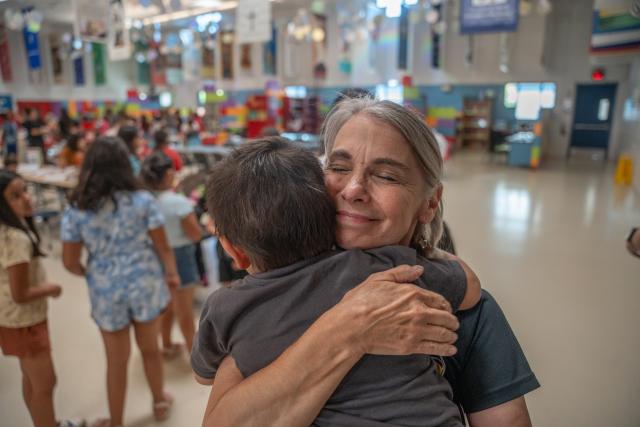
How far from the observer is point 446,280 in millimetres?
968

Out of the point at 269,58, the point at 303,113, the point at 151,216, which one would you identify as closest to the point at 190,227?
the point at 151,216

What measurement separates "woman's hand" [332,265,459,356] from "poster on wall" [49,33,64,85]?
22.3m

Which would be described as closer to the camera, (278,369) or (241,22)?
(278,369)

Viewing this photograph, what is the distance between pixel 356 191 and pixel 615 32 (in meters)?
12.0

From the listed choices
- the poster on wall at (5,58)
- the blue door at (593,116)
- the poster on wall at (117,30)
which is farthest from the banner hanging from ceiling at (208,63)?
the blue door at (593,116)

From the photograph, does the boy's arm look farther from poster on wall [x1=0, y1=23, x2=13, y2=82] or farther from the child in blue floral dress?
poster on wall [x1=0, y1=23, x2=13, y2=82]

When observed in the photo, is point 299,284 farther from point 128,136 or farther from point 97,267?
point 128,136

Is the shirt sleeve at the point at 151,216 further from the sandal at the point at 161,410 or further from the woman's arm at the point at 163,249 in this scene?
the sandal at the point at 161,410

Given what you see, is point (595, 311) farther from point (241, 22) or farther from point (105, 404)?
point (241, 22)

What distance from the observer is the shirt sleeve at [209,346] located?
965 millimetres

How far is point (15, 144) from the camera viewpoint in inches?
396

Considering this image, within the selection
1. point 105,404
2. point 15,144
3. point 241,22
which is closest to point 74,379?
point 105,404

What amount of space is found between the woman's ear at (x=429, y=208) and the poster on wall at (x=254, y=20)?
3844mm

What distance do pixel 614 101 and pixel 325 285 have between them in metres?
17.6
